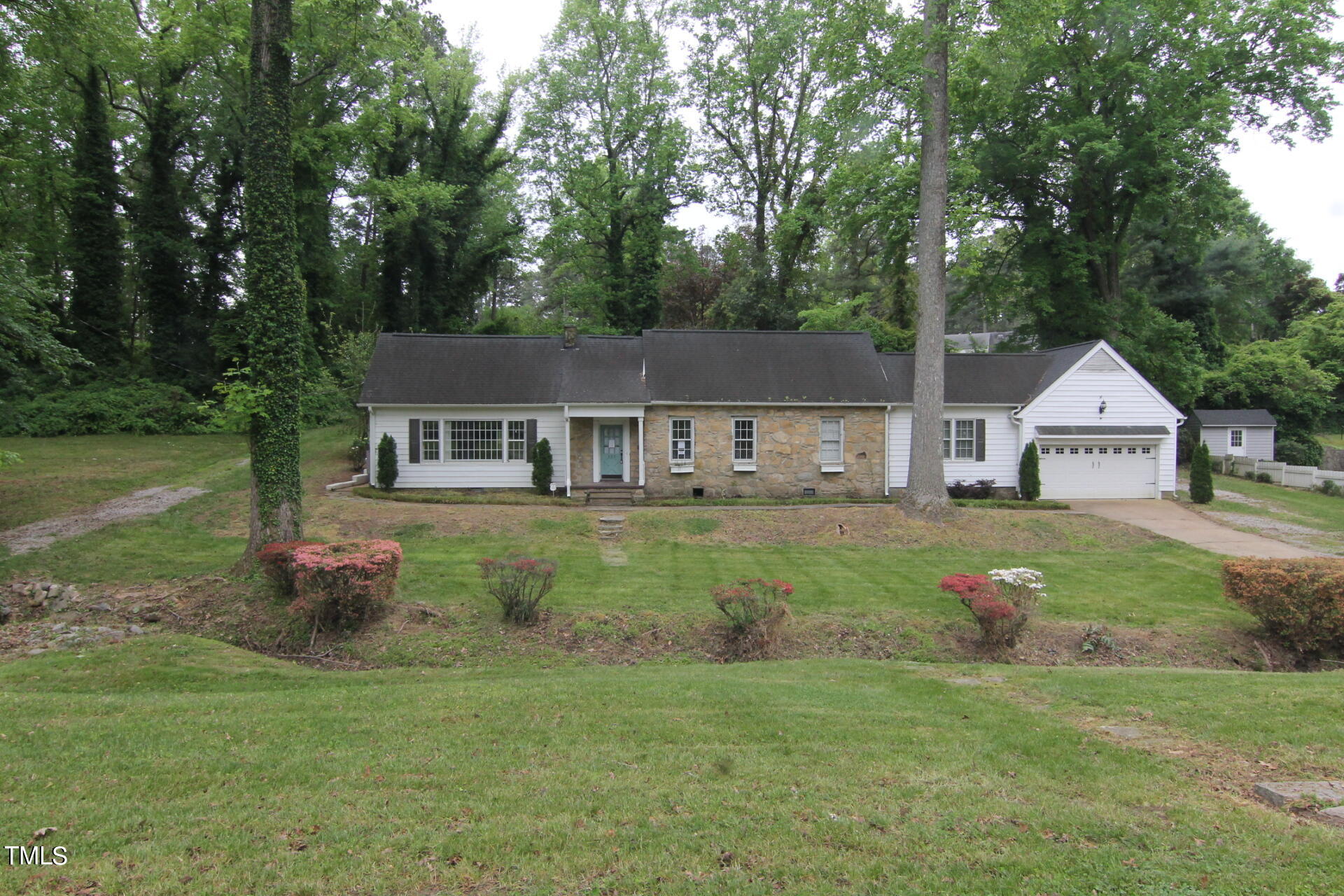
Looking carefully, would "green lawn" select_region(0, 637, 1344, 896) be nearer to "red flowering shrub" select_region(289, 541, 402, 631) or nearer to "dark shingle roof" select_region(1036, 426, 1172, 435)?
"red flowering shrub" select_region(289, 541, 402, 631)

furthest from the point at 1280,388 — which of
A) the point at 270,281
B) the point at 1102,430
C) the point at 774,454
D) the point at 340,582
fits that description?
the point at 270,281

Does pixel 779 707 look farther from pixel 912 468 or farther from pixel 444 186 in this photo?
pixel 444 186

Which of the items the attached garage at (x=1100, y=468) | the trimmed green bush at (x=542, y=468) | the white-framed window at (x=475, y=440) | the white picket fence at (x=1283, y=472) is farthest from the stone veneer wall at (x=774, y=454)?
the white picket fence at (x=1283, y=472)

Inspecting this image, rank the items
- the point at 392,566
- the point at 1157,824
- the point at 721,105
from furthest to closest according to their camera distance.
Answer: the point at 721,105, the point at 392,566, the point at 1157,824

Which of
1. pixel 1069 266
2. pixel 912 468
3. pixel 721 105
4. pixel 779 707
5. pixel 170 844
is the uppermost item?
pixel 721 105

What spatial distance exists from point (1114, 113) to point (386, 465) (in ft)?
90.1

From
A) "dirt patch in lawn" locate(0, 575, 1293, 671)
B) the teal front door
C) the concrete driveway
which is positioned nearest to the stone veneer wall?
the teal front door

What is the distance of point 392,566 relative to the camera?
9.61 metres

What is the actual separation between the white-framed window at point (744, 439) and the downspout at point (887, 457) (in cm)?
397

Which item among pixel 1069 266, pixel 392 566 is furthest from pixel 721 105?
pixel 392 566

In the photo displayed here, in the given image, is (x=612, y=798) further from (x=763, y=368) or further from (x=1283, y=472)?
(x=1283, y=472)

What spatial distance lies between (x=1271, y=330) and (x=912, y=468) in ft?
145

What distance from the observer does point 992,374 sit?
76.2ft

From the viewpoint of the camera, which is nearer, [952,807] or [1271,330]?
[952,807]
